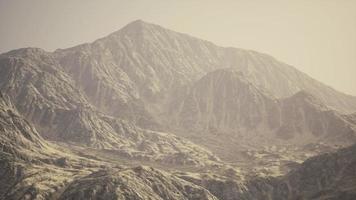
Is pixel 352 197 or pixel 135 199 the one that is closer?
pixel 352 197

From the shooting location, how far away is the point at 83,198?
18700 centimetres

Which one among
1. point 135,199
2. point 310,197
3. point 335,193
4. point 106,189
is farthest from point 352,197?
point 106,189

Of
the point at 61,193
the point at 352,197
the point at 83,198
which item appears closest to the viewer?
the point at 352,197

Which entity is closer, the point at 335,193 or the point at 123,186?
the point at 335,193

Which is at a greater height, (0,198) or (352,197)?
(352,197)

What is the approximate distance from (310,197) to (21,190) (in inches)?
5252

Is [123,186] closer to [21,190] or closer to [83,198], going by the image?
[83,198]

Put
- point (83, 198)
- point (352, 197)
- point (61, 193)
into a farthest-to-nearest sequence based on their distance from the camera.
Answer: point (61, 193) → point (83, 198) → point (352, 197)

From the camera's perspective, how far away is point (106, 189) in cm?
19300

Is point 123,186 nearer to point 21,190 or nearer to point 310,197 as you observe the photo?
point 21,190

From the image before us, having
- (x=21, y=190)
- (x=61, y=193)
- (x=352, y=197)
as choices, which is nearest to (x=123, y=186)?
(x=61, y=193)

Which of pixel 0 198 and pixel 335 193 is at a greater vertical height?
pixel 335 193

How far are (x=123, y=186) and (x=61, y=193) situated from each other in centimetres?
2911

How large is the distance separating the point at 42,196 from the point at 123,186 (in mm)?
36334
